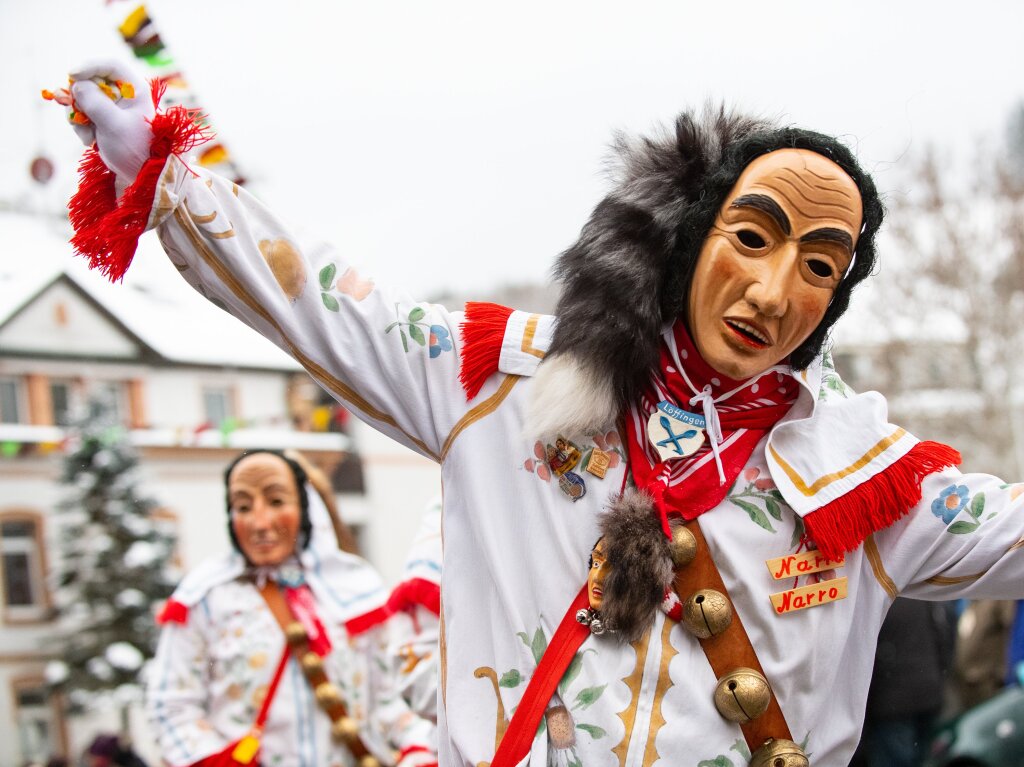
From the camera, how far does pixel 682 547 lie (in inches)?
99.2

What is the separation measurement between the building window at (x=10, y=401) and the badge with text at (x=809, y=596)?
14086 millimetres

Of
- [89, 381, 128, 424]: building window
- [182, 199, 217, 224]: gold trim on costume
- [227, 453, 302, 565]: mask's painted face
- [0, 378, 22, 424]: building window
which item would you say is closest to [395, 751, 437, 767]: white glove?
[227, 453, 302, 565]: mask's painted face

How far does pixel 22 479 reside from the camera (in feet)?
51.1

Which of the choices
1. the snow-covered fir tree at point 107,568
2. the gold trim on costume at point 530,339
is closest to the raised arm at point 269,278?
the gold trim on costume at point 530,339

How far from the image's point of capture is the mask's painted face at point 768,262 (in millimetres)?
2590

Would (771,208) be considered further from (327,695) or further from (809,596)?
(327,695)

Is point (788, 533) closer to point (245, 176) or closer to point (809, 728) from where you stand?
point (809, 728)

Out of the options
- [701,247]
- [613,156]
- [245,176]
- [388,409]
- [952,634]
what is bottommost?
[952,634]

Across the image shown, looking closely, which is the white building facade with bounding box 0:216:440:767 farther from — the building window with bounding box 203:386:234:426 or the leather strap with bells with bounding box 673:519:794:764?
the leather strap with bells with bounding box 673:519:794:764

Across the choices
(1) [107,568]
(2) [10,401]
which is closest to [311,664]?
(1) [107,568]

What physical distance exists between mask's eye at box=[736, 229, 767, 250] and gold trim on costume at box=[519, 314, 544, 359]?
44cm

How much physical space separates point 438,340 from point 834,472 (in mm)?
829

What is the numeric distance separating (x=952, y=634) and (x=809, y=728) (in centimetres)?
366

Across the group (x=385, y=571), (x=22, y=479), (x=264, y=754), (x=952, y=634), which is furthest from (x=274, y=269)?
(x=385, y=571)
